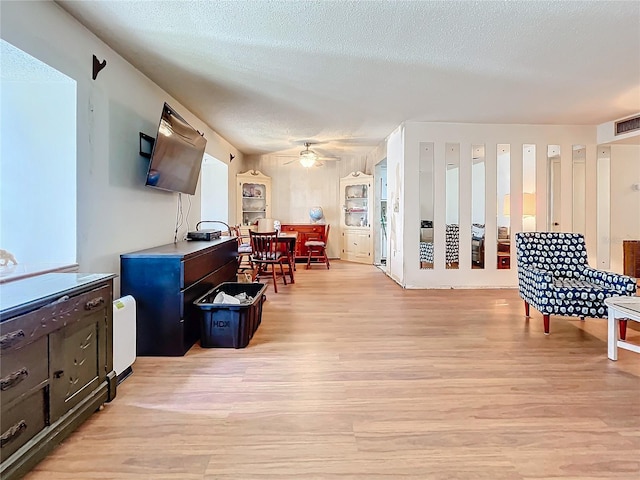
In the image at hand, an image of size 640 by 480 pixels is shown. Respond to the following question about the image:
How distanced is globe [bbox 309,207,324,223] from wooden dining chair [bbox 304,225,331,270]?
442mm

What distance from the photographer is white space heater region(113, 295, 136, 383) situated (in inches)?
86.8

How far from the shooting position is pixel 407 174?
17.1 feet

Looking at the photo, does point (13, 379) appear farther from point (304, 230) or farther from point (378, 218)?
point (378, 218)

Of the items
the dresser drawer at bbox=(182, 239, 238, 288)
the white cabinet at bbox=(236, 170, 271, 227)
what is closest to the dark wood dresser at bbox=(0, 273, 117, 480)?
the dresser drawer at bbox=(182, 239, 238, 288)

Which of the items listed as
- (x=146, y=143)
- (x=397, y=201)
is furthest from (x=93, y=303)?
(x=397, y=201)

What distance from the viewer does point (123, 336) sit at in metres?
2.29

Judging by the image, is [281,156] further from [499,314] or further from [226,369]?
[226,369]

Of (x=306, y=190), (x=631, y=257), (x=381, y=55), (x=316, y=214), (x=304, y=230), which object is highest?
(x=381, y=55)

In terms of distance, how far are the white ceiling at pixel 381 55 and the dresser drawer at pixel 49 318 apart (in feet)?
5.71

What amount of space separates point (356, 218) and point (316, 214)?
2.96 feet

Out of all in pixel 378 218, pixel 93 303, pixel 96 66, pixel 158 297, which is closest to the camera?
Result: pixel 93 303

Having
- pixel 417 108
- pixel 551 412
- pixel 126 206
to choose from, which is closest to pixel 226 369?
pixel 126 206

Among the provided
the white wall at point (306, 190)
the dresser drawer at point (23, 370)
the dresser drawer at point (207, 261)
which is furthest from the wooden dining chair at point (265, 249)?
the dresser drawer at point (23, 370)

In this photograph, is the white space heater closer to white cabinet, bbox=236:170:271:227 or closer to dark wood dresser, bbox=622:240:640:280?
white cabinet, bbox=236:170:271:227
